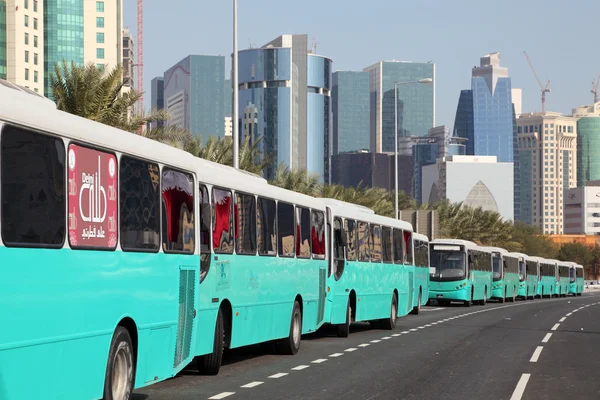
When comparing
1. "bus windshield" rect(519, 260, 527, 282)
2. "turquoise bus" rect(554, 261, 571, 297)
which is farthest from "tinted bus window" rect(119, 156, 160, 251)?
"turquoise bus" rect(554, 261, 571, 297)

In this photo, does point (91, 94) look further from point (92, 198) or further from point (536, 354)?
point (92, 198)

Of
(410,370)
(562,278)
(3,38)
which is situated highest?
(3,38)

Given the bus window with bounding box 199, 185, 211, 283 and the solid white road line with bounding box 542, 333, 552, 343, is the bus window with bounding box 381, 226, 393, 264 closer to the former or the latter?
the solid white road line with bounding box 542, 333, 552, 343

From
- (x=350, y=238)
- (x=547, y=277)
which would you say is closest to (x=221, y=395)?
(x=350, y=238)

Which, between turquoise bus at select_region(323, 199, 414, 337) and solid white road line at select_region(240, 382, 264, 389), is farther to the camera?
turquoise bus at select_region(323, 199, 414, 337)

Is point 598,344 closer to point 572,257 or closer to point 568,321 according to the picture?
point 568,321

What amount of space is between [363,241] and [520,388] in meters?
12.3

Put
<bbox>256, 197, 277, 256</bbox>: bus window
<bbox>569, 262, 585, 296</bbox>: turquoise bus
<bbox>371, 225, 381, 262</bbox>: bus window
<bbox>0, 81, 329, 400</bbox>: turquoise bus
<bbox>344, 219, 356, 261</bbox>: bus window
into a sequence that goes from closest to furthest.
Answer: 1. <bbox>0, 81, 329, 400</bbox>: turquoise bus
2. <bbox>256, 197, 277, 256</bbox>: bus window
3. <bbox>344, 219, 356, 261</bbox>: bus window
4. <bbox>371, 225, 381, 262</bbox>: bus window
5. <bbox>569, 262, 585, 296</bbox>: turquoise bus

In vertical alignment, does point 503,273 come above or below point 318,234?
below

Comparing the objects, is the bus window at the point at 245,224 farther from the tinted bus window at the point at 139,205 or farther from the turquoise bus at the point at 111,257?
the tinted bus window at the point at 139,205

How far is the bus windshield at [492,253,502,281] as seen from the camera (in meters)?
58.3

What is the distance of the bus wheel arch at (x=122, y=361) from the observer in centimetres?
1036

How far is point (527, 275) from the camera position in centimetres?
7175

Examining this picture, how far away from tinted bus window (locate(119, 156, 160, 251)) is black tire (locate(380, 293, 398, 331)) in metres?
17.4
